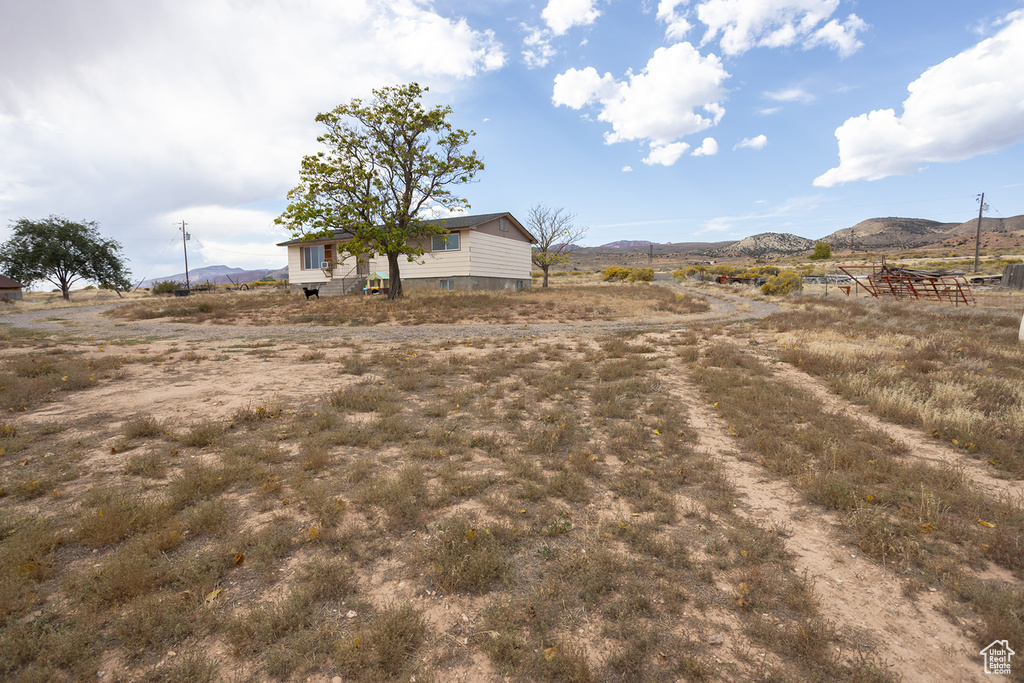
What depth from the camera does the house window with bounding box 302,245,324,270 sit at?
38.5 meters

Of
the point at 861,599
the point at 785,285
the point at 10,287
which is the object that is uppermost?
the point at 10,287

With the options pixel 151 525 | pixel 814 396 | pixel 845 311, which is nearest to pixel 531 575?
pixel 151 525

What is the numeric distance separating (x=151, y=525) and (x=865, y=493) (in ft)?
22.2

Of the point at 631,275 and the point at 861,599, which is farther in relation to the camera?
the point at 631,275

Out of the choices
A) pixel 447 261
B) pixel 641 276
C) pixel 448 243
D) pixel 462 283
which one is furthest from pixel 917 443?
pixel 641 276

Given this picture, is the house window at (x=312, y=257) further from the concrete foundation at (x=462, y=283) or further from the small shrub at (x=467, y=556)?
the small shrub at (x=467, y=556)

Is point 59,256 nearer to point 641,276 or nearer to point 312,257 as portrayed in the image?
point 312,257

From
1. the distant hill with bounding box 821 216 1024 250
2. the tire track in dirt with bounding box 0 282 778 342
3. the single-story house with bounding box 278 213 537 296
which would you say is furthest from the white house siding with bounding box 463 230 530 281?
the distant hill with bounding box 821 216 1024 250

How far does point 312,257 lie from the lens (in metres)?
38.9

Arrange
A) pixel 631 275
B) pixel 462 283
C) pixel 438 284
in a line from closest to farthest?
pixel 462 283
pixel 438 284
pixel 631 275

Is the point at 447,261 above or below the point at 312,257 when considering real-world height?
below

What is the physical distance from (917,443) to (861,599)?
13.2 ft

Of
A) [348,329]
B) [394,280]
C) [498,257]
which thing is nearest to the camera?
[348,329]

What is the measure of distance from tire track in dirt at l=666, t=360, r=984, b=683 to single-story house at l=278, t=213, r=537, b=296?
95.7 feet
